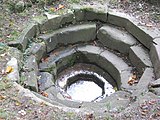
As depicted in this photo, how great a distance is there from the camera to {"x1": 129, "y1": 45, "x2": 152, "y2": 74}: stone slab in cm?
558

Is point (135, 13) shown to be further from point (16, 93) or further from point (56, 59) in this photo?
point (16, 93)

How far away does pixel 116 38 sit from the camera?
6023mm

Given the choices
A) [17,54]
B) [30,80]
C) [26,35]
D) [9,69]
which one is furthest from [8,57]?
[26,35]

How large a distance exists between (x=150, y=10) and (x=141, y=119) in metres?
3.02

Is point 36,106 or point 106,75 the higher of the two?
point 36,106

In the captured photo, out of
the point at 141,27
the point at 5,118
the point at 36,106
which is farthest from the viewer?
the point at 141,27

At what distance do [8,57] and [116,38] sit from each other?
7.05 feet

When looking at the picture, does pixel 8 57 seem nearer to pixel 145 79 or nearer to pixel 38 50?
pixel 38 50

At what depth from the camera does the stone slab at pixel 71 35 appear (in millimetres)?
5988

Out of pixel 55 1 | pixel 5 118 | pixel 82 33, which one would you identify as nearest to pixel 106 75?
pixel 82 33

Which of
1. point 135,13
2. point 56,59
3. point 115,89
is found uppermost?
point 135,13

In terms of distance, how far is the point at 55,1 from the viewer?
635cm

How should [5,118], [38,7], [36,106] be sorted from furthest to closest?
[38,7]
[36,106]
[5,118]

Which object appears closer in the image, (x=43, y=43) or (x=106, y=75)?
(x=43, y=43)
